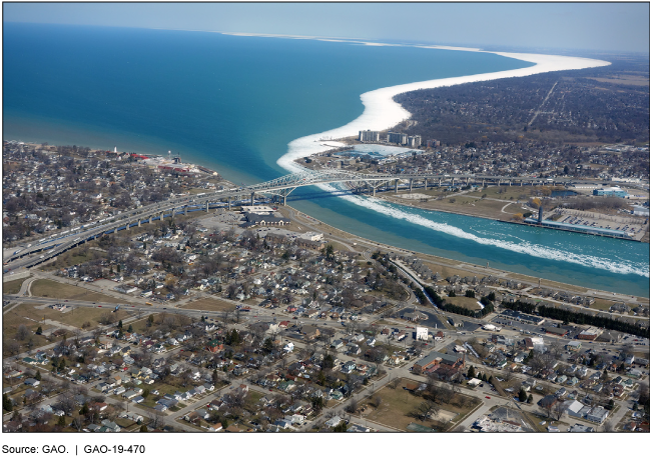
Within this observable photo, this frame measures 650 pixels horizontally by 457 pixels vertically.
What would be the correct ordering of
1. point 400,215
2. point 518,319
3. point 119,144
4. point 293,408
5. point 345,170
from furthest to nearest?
1. point 119,144
2. point 345,170
3. point 400,215
4. point 518,319
5. point 293,408

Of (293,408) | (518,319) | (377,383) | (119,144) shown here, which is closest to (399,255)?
(518,319)

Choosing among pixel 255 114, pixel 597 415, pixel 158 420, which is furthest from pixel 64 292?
pixel 255 114

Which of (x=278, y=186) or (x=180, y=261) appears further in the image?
(x=278, y=186)

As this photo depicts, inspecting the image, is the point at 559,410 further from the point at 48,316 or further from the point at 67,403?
the point at 48,316

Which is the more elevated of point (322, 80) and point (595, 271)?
point (322, 80)

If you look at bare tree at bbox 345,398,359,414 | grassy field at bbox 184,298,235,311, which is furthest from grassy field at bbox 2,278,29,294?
bare tree at bbox 345,398,359,414

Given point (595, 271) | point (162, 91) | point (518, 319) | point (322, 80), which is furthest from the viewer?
point (322, 80)

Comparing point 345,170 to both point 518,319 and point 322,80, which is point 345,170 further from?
point 322,80

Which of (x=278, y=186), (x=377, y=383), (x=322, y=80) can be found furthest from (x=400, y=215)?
(x=322, y=80)
